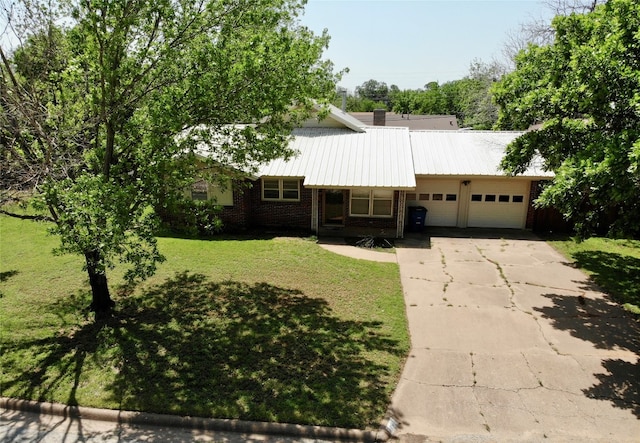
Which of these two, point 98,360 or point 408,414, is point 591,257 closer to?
point 408,414

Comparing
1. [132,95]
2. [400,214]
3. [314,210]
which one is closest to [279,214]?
[314,210]

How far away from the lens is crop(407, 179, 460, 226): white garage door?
18.2 meters

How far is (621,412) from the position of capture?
702cm

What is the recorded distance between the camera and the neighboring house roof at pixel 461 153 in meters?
17.3

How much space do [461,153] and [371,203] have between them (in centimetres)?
492

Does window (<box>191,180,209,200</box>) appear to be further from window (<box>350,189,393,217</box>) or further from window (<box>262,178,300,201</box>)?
window (<box>350,189,393,217</box>)

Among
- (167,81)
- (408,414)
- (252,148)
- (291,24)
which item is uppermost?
(291,24)

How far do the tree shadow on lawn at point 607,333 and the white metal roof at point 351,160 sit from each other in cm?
661

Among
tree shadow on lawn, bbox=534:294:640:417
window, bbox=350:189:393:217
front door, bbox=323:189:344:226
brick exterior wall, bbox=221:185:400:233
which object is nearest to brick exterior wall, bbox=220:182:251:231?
brick exterior wall, bbox=221:185:400:233

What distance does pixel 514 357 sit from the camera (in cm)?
866

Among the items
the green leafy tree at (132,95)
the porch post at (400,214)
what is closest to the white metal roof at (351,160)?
the porch post at (400,214)

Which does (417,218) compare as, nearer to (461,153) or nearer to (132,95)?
(461,153)

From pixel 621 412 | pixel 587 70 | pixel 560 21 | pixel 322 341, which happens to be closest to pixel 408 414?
pixel 322 341

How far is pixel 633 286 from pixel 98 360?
44.2 feet
